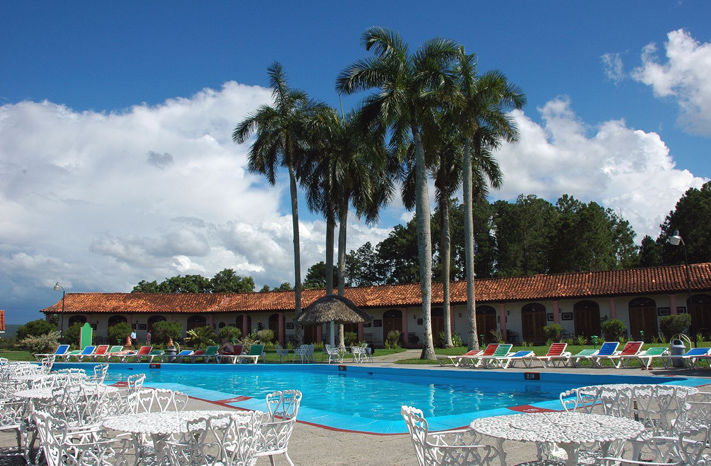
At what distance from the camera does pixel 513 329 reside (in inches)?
1238

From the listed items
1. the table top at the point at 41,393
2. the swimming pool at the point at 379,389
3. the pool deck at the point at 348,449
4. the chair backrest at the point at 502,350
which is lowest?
the swimming pool at the point at 379,389

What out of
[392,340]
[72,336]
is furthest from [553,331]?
[72,336]

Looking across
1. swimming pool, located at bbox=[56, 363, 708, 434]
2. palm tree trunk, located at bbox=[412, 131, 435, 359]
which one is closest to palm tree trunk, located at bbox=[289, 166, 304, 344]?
swimming pool, located at bbox=[56, 363, 708, 434]

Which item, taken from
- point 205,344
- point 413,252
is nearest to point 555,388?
point 205,344

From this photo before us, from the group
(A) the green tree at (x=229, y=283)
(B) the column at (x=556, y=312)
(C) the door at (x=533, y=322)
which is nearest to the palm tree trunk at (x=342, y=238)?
(C) the door at (x=533, y=322)

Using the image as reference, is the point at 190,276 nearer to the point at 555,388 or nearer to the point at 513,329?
the point at 513,329

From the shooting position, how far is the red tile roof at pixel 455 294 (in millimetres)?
27906

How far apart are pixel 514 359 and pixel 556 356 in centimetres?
138

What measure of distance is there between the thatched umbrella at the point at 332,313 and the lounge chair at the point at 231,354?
2.89m

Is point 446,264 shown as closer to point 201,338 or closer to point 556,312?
point 556,312

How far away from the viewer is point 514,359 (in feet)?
61.1

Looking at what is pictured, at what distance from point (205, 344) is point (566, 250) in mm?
31504

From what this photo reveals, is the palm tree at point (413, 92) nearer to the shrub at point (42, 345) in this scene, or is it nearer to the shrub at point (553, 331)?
the shrub at point (553, 331)

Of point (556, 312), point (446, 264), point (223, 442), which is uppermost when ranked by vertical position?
point (446, 264)
